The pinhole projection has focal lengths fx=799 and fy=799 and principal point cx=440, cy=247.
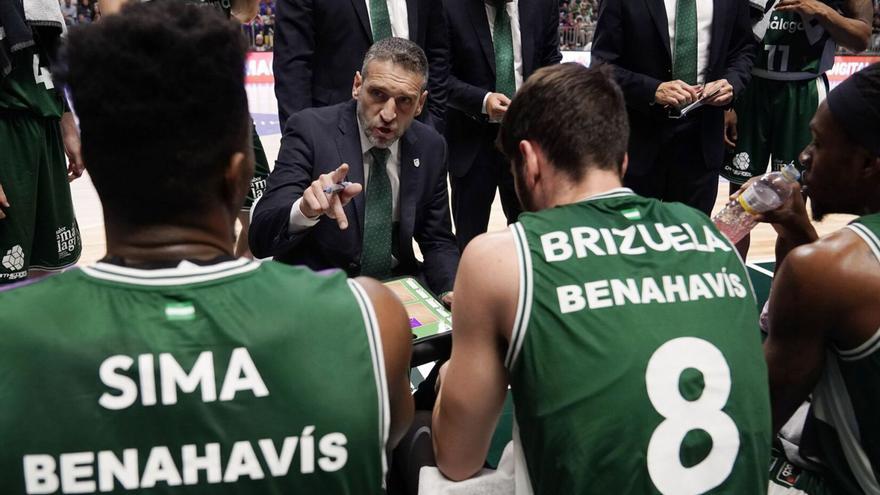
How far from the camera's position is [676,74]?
12.2 ft

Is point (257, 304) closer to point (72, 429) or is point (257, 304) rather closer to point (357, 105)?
point (72, 429)

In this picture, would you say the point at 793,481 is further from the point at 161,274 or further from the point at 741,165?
the point at 741,165

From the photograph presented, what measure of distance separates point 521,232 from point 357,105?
1.41 metres

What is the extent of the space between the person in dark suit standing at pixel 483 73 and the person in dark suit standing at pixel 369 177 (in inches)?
35.8

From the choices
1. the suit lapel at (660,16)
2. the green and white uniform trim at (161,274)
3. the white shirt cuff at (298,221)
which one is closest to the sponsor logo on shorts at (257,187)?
the white shirt cuff at (298,221)

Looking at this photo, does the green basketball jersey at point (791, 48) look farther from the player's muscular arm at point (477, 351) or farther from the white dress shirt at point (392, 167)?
the player's muscular arm at point (477, 351)

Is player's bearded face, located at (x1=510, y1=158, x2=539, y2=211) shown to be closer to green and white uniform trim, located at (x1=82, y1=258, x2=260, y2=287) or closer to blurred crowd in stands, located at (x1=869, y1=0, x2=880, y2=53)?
green and white uniform trim, located at (x1=82, y1=258, x2=260, y2=287)

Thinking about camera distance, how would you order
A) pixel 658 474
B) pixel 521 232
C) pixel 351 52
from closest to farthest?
→ pixel 658 474, pixel 521 232, pixel 351 52

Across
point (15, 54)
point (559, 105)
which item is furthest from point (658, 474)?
point (15, 54)

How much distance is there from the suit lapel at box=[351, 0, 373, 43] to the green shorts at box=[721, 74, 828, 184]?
2126 millimetres

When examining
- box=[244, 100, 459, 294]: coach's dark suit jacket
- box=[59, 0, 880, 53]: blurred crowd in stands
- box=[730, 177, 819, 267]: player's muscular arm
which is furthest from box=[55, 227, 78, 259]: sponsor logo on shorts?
box=[59, 0, 880, 53]: blurred crowd in stands

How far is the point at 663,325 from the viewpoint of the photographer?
4.55ft

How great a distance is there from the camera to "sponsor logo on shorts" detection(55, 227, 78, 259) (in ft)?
10.9

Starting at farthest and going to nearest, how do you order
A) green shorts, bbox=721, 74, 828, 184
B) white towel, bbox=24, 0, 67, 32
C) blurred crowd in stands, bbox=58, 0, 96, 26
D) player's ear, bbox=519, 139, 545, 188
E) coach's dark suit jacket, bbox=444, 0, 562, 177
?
blurred crowd in stands, bbox=58, 0, 96, 26 < green shorts, bbox=721, 74, 828, 184 < coach's dark suit jacket, bbox=444, 0, 562, 177 < white towel, bbox=24, 0, 67, 32 < player's ear, bbox=519, 139, 545, 188
